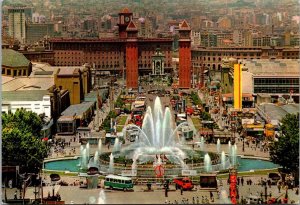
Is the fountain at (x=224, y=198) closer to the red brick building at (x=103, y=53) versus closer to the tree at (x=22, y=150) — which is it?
the tree at (x=22, y=150)

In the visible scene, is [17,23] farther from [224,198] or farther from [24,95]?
[224,198]

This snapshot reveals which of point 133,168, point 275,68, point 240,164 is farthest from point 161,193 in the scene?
point 275,68

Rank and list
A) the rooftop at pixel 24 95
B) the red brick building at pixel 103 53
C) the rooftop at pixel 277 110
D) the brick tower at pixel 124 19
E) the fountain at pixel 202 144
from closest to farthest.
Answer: the fountain at pixel 202 144 → the rooftop at pixel 277 110 → the rooftop at pixel 24 95 → the brick tower at pixel 124 19 → the red brick building at pixel 103 53

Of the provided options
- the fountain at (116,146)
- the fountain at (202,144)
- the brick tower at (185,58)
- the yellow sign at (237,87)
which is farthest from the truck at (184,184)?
the brick tower at (185,58)

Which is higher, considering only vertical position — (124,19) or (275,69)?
(124,19)

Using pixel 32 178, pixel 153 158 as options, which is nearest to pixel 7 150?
pixel 32 178
